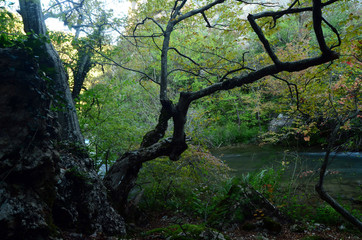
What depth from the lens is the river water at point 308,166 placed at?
20.5 feet

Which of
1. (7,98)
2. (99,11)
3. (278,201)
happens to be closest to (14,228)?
(7,98)

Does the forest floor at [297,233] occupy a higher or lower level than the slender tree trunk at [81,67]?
lower

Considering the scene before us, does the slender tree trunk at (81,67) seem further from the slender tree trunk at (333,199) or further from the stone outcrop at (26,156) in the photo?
the slender tree trunk at (333,199)

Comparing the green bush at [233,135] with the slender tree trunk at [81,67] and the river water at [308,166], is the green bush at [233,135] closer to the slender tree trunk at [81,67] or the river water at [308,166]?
the river water at [308,166]

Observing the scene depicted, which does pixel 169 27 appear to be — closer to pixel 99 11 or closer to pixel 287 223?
pixel 99 11

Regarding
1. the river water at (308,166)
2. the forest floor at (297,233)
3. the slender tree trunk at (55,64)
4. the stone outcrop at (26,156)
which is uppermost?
the slender tree trunk at (55,64)

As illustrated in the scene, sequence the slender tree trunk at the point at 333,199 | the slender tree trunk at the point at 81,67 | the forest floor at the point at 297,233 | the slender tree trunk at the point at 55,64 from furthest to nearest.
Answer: the slender tree trunk at the point at 81,67
the forest floor at the point at 297,233
the slender tree trunk at the point at 55,64
the slender tree trunk at the point at 333,199

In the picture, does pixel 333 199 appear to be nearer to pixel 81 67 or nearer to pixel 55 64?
pixel 55 64

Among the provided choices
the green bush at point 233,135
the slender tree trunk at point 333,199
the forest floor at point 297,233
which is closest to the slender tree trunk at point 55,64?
the forest floor at point 297,233

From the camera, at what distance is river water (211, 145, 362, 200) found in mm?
6239

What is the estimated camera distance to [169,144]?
4121 millimetres

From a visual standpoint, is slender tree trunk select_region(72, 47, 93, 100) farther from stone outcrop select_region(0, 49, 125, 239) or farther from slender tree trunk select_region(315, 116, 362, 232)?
slender tree trunk select_region(315, 116, 362, 232)

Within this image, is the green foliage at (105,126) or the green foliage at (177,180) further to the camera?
the green foliage at (177,180)

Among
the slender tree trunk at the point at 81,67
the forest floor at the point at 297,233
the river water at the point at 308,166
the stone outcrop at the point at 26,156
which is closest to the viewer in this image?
the stone outcrop at the point at 26,156
